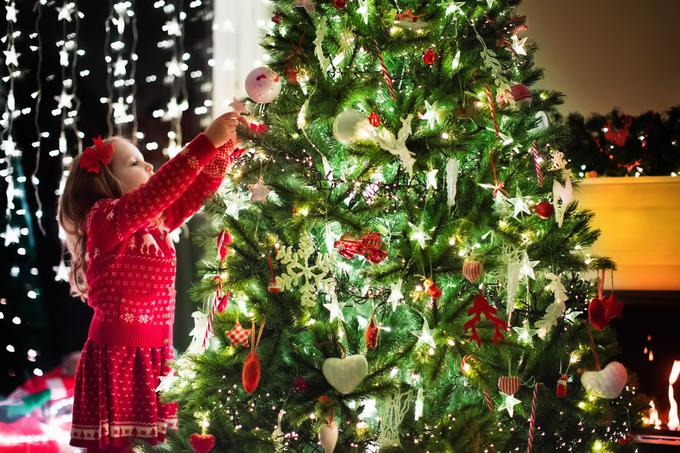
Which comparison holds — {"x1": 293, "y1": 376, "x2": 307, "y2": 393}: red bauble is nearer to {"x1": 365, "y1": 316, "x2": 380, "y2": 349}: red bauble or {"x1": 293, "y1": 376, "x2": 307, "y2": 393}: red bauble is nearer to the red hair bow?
{"x1": 365, "y1": 316, "x2": 380, "y2": 349}: red bauble

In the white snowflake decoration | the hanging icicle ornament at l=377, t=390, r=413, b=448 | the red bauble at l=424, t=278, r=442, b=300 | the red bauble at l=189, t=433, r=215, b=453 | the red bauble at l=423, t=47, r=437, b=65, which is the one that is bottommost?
the red bauble at l=189, t=433, r=215, b=453

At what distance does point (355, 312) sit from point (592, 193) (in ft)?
5.22

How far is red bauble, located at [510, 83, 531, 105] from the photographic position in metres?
1.55

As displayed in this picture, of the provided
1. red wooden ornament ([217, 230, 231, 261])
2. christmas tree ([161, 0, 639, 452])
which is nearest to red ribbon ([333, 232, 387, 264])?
christmas tree ([161, 0, 639, 452])

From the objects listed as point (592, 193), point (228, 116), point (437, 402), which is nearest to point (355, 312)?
point (437, 402)

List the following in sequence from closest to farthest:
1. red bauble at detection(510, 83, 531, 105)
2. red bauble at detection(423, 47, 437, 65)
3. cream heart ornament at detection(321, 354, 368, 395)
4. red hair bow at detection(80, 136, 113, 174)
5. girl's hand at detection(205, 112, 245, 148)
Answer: cream heart ornament at detection(321, 354, 368, 395)
red bauble at detection(423, 47, 437, 65)
red bauble at detection(510, 83, 531, 105)
girl's hand at detection(205, 112, 245, 148)
red hair bow at detection(80, 136, 113, 174)

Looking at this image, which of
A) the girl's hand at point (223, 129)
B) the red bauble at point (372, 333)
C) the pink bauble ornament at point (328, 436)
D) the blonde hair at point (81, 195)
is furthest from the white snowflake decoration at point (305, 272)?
the blonde hair at point (81, 195)

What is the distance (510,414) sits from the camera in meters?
1.46

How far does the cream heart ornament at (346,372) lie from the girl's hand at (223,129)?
25.5 inches

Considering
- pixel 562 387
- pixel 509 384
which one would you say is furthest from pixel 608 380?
pixel 509 384

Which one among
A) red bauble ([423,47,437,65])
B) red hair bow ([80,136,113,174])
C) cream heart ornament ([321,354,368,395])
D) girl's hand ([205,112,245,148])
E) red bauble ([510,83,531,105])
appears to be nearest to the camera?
cream heart ornament ([321,354,368,395])

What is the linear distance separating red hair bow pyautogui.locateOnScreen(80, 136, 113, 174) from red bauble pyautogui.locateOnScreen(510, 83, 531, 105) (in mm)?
1143

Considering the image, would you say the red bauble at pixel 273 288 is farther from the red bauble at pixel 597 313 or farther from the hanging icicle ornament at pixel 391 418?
the red bauble at pixel 597 313

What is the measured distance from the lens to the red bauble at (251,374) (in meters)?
1.39
